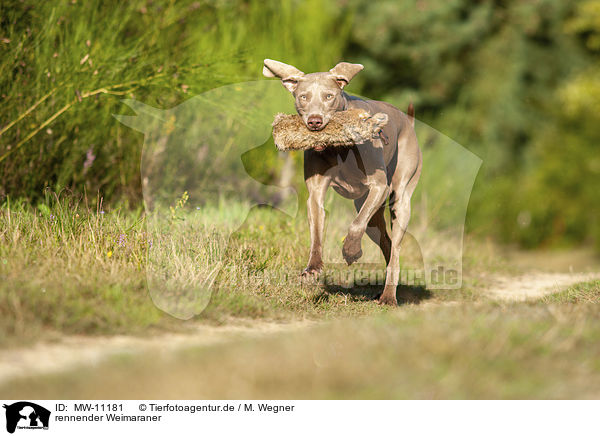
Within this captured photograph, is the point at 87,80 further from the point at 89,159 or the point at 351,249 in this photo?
the point at 351,249

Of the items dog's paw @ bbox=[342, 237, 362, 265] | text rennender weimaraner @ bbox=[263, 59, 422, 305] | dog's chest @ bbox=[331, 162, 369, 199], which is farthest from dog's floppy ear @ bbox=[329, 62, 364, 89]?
dog's paw @ bbox=[342, 237, 362, 265]

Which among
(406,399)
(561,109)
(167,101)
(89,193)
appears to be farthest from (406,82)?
(406,399)

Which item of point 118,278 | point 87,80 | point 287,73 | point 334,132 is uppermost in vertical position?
point 87,80

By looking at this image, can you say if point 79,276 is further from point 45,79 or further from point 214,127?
point 214,127

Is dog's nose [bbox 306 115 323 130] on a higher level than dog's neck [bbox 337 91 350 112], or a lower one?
lower

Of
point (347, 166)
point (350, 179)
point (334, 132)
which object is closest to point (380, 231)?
point (350, 179)

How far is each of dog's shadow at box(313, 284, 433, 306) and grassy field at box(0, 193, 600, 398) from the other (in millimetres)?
47

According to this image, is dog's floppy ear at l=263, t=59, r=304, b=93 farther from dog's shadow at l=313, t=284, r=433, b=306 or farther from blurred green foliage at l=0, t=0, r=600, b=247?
blurred green foliage at l=0, t=0, r=600, b=247

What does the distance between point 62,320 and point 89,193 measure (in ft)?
15.8

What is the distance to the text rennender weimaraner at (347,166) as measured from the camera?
5461mm

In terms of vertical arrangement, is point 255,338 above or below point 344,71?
below
